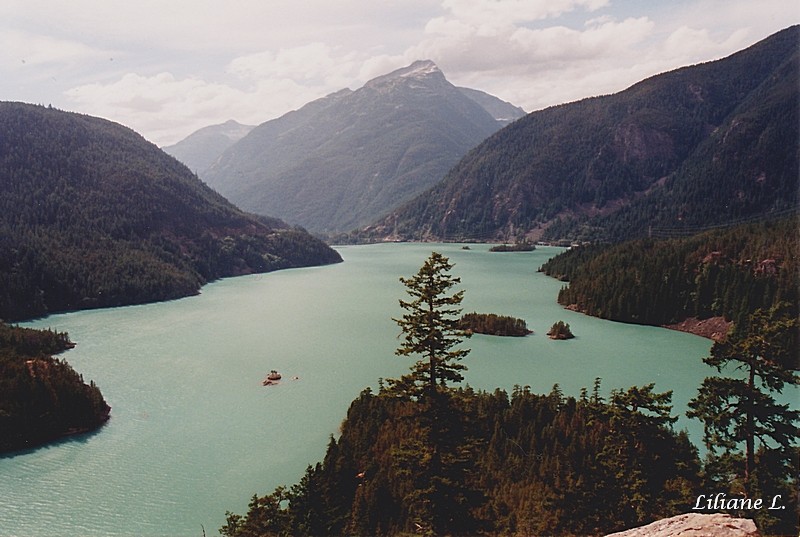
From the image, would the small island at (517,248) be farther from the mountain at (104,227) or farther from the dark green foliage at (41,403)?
the dark green foliage at (41,403)

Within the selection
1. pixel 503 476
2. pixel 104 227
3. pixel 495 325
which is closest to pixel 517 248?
pixel 104 227

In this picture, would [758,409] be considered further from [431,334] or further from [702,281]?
[702,281]

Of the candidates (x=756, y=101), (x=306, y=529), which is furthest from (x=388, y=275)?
(x=756, y=101)

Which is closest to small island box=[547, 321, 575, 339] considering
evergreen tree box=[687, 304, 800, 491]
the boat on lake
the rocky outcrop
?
the boat on lake

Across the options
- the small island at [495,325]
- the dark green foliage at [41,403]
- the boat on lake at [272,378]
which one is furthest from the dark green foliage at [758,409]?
the small island at [495,325]

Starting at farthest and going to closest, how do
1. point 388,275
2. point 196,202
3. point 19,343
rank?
point 196,202 < point 388,275 < point 19,343

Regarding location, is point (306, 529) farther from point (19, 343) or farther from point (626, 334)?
point (626, 334)
